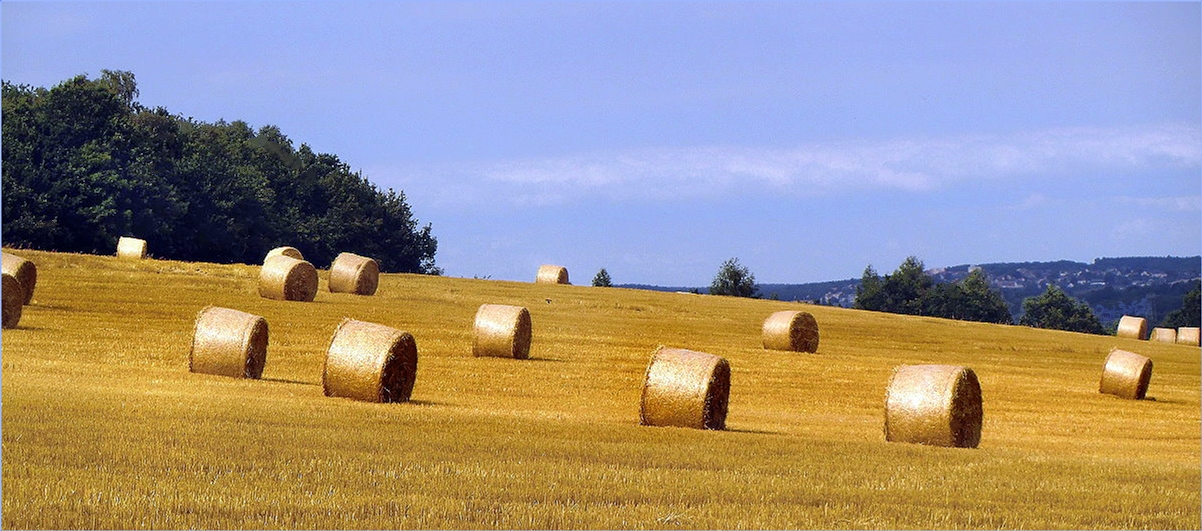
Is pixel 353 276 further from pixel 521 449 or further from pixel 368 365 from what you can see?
pixel 521 449

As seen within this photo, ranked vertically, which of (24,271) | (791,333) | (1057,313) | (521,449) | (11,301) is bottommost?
(521,449)

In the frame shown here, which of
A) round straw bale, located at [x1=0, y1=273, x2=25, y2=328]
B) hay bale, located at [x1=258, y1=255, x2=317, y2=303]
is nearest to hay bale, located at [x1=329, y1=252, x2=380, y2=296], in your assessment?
hay bale, located at [x1=258, y1=255, x2=317, y2=303]

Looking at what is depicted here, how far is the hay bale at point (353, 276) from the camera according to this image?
41500 mm

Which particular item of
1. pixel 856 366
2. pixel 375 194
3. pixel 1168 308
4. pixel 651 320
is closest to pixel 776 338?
pixel 856 366

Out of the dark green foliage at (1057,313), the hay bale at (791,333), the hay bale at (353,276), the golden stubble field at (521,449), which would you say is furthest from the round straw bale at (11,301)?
the dark green foliage at (1057,313)

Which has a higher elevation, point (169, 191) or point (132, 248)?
point (169, 191)

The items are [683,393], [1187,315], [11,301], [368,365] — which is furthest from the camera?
[1187,315]

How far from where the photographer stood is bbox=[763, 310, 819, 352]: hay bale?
35.0 metres

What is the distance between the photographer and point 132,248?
4694cm

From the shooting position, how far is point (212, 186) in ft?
214

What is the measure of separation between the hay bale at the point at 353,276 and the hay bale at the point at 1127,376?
2143cm

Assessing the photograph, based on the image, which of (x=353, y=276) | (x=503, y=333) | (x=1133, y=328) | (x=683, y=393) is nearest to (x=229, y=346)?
(x=683, y=393)

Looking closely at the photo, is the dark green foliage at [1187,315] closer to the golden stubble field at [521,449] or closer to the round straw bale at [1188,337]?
the round straw bale at [1188,337]

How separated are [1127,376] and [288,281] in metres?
20.7
